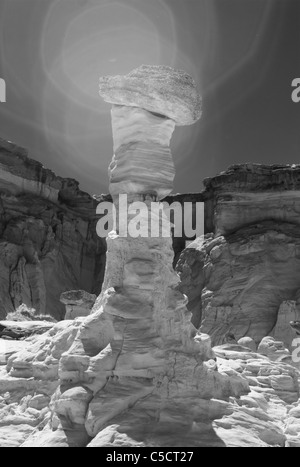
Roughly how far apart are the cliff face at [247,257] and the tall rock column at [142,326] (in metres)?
18.3

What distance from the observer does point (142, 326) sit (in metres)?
7.84

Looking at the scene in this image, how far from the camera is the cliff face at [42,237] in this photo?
3072 centimetres

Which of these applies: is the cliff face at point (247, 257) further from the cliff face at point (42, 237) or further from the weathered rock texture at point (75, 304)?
the weathered rock texture at point (75, 304)

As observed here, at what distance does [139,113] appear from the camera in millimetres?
8648

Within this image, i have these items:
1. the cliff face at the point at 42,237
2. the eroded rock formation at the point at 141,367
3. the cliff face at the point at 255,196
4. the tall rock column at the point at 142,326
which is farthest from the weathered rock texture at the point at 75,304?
the cliff face at the point at 255,196

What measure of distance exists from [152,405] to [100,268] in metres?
32.6

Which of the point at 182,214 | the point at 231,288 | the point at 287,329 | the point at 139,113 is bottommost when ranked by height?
the point at 287,329

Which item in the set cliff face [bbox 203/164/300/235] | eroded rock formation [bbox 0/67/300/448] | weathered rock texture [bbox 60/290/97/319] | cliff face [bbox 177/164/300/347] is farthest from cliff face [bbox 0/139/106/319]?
eroded rock formation [bbox 0/67/300/448]

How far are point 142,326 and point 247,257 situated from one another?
23867 mm

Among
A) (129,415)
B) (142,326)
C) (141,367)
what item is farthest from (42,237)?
(129,415)

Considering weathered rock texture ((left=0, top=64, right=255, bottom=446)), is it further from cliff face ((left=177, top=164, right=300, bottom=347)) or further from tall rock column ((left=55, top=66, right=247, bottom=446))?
cliff face ((left=177, top=164, right=300, bottom=347))

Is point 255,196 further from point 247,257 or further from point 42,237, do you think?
point 42,237
